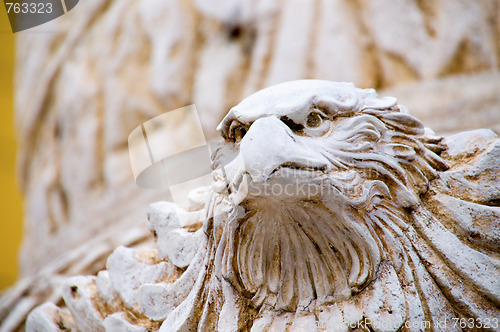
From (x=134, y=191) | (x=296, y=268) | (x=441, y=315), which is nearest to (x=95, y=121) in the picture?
(x=134, y=191)

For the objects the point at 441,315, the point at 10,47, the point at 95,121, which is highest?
the point at 10,47

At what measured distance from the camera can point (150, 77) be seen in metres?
2.14

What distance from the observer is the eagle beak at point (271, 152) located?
2.67ft

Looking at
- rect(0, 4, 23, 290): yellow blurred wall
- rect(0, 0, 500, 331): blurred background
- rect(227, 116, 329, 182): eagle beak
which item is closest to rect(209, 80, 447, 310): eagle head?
rect(227, 116, 329, 182): eagle beak

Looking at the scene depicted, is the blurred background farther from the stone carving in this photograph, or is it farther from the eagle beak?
the eagle beak

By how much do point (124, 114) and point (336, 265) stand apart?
4.79ft

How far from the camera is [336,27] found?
6.41 feet

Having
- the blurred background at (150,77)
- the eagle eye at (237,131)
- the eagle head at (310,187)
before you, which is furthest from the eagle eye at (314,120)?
the blurred background at (150,77)

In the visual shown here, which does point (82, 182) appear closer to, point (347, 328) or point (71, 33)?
point (71, 33)

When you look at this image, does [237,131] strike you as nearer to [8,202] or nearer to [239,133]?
[239,133]

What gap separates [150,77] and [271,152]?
142 centimetres

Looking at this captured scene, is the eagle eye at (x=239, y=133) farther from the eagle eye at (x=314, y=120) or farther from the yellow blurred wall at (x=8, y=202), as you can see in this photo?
the yellow blurred wall at (x=8, y=202)

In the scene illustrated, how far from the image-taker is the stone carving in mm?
842

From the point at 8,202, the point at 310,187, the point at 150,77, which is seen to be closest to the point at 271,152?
the point at 310,187
